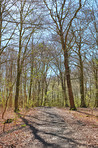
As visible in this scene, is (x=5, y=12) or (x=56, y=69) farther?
(x=56, y=69)

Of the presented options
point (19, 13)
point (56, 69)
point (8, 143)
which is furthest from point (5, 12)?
point (56, 69)

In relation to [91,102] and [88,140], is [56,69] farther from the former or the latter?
[88,140]

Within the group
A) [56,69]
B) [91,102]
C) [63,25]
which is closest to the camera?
[91,102]

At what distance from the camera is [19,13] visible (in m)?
4.91

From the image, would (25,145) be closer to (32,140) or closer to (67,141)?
(32,140)

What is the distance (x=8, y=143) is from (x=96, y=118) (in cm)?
487

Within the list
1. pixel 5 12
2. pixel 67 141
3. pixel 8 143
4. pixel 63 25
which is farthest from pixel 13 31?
pixel 63 25

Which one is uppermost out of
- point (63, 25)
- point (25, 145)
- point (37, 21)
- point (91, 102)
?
point (63, 25)

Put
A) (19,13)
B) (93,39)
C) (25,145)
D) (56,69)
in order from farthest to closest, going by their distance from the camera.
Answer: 1. (56,69)
2. (93,39)
3. (19,13)
4. (25,145)

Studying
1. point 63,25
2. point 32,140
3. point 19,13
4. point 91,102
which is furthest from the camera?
point 63,25

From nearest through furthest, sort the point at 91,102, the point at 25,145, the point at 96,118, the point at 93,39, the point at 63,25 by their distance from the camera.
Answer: the point at 25,145 < the point at 96,118 < the point at 91,102 < the point at 93,39 < the point at 63,25

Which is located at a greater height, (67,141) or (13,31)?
(13,31)

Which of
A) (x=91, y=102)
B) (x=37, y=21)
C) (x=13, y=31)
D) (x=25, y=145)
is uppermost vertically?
(x=37, y=21)

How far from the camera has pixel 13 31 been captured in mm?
4844
